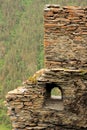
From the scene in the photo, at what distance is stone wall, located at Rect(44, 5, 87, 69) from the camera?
464 inches

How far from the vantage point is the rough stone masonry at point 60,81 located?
11.7m

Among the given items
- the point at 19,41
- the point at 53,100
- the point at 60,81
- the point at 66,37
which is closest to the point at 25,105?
the point at 53,100

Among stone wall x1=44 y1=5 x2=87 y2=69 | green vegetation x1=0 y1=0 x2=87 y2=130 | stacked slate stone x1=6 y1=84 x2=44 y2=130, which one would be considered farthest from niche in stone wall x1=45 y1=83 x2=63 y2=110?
green vegetation x1=0 y1=0 x2=87 y2=130

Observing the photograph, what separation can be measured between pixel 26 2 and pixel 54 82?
Answer: 455 ft

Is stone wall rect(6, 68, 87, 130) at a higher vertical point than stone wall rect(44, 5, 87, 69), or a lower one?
lower

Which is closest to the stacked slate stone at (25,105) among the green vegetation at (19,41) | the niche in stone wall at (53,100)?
the niche in stone wall at (53,100)

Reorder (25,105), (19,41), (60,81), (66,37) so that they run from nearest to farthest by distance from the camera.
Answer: (60,81)
(66,37)
(25,105)
(19,41)

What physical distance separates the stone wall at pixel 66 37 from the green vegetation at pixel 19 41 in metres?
65.7

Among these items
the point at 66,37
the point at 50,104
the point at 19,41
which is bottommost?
the point at 50,104

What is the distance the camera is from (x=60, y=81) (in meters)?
11.7

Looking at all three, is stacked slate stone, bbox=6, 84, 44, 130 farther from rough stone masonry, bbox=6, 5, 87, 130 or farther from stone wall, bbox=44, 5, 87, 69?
stone wall, bbox=44, 5, 87, 69

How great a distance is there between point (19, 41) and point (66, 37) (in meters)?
108

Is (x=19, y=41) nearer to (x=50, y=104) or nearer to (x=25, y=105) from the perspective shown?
(x=50, y=104)

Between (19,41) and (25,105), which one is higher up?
(19,41)
